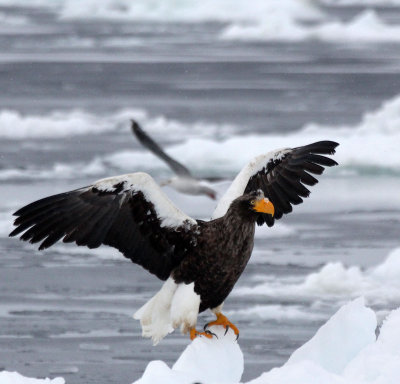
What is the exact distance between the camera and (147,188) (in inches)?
199

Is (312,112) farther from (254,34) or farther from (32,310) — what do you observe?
(254,34)

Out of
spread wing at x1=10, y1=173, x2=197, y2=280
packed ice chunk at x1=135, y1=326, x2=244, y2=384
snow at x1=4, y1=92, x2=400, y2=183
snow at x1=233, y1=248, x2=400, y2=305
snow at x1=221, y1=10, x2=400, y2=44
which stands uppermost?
snow at x1=221, y1=10, x2=400, y2=44

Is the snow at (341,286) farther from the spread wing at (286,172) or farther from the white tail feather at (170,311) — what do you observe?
the white tail feather at (170,311)

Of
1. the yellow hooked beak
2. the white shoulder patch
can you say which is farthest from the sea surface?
the yellow hooked beak

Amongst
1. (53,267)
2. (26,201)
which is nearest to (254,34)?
(26,201)

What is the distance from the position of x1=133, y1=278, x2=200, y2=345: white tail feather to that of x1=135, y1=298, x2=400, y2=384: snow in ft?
0.70

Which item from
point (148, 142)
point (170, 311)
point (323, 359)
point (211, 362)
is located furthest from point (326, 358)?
point (148, 142)

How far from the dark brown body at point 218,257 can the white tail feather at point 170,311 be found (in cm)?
5

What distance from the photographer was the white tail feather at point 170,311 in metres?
5.11

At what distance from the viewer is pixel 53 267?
27.7 feet

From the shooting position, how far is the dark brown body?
196 inches

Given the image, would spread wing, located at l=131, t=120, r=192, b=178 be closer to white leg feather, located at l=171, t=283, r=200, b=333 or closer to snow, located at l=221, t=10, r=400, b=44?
white leg feather, located at l=171, t=283, r=200, b=333

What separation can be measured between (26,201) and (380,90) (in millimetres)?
8026

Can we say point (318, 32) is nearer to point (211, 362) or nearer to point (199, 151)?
point (199, 151)
